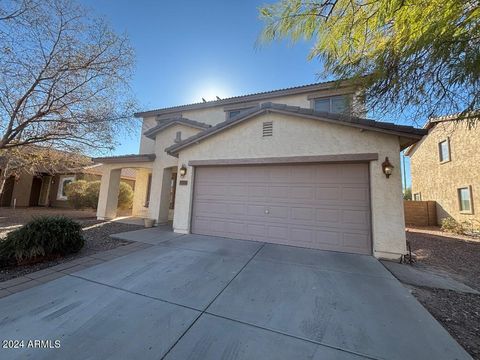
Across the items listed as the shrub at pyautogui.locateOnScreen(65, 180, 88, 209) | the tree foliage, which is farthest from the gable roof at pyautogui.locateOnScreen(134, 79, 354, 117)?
the shrub at pyautogui.locateOnScreen(65, 180, 88, 209)

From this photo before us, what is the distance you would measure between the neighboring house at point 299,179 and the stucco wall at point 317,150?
2cm

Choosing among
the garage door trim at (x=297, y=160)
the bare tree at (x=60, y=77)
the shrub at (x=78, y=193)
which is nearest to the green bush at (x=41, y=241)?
the bare tree at (x=60, y=77)

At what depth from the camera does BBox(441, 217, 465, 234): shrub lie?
1108 centimetres

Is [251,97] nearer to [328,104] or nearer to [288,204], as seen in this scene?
[328,104]

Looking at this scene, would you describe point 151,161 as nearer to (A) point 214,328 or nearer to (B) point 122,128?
(B) point 122,128

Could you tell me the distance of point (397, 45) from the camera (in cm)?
336

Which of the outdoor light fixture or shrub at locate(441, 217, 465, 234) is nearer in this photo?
the outdoor light fixture

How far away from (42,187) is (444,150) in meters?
31.7

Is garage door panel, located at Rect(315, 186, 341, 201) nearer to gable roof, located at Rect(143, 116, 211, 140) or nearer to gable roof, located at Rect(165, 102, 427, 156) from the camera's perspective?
gable roof, located at Rect(165, 102, 427, 156)

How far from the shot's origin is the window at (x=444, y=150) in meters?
13.2

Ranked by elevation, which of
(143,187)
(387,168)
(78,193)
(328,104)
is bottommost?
(78,193)

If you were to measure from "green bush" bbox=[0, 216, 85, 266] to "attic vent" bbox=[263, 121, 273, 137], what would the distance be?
622 centimetres

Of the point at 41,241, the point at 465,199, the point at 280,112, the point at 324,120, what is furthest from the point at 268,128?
the point at 465,199

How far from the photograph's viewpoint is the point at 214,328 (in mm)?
2570
